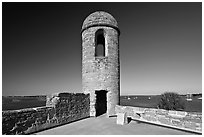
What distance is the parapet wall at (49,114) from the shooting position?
4680mm

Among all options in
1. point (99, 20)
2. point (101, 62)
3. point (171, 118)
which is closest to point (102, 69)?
point (101, 62)

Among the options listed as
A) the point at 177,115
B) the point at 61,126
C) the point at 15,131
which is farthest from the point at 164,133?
the point at 15,131

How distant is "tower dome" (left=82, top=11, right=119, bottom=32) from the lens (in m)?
9.11

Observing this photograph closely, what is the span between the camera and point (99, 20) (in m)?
9.13

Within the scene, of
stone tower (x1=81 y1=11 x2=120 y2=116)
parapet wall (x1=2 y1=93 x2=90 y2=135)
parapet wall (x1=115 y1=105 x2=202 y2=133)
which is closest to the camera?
parapet wall (x1=2 y1=93 x2=90 y2=135)

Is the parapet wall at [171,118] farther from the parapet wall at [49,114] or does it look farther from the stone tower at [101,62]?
the parapet wall at [49,114]

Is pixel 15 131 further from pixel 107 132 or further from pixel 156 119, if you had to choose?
pixel 156 119

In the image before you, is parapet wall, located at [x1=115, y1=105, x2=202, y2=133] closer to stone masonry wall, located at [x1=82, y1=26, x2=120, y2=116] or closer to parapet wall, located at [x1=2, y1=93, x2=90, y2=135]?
stone masonry wall, located at [x1=82, y1=26, x2=120, y2=116]

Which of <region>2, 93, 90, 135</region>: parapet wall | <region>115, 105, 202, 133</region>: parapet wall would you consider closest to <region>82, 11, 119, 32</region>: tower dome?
<region>2, 93, 90, 135</region>: parapet wall

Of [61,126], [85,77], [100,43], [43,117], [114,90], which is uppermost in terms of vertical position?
[100,43]

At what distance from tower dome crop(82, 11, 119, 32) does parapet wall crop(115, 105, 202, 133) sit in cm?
500

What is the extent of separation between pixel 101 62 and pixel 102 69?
412 millimetres

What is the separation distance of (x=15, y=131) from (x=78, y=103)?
10.9 feet

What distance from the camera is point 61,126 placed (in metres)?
6.35
